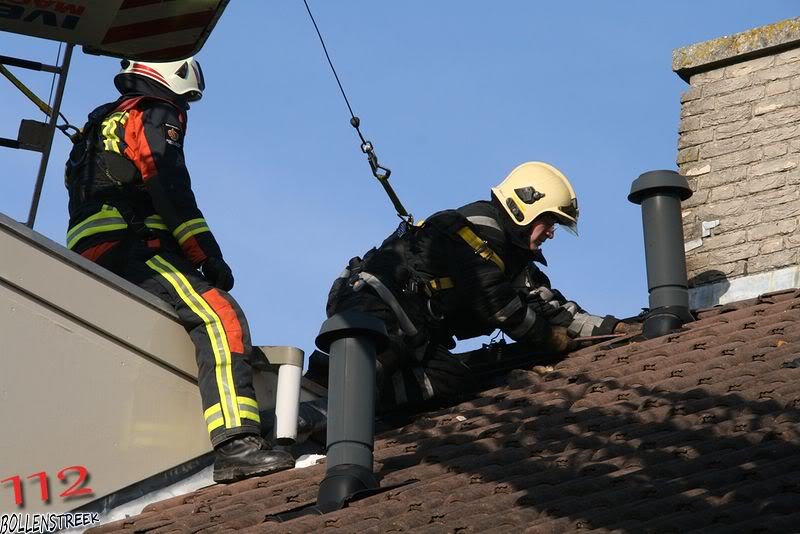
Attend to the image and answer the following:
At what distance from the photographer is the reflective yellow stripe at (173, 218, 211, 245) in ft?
25.4

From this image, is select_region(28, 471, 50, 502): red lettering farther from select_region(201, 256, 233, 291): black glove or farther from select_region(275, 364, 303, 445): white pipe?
select_region(201, 256, 233, 291): black glove

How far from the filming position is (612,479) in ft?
18.6

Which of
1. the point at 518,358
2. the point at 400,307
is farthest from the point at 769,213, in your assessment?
the point at 400,307

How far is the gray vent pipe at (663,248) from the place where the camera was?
26.2ft

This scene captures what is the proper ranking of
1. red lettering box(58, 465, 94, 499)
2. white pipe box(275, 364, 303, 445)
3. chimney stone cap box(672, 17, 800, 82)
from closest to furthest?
1. red lettering box(58, 465, 94, 499)
2. white pipe box(275, 364, 303, 445)
3. chimney stone cap box(672, 17, 800, 82)

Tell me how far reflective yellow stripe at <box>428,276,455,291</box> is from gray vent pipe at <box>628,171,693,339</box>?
101cm

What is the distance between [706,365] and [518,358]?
1.52 meters

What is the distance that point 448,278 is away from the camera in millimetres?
8117

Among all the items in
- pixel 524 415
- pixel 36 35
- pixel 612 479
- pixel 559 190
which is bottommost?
pixel 612 479

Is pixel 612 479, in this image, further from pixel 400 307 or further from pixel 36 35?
pixel 36 35

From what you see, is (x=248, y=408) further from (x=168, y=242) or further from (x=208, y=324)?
(x=168, y=242)

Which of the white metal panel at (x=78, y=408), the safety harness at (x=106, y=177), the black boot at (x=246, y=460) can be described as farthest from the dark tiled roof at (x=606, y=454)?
the safety harness at (x=106, y=177)

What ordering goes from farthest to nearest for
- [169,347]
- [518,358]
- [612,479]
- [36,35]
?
1. [518,358]
2. [36,35]
3. [169,347]
4. [612,479]

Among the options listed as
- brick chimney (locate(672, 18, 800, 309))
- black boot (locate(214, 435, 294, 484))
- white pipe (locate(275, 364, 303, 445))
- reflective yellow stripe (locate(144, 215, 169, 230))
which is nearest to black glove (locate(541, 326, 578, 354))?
brick chimney (locate(672, 18, 800, 309))
